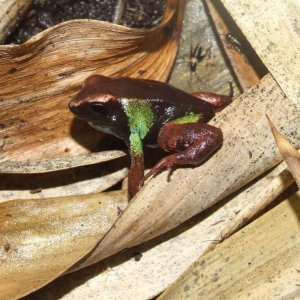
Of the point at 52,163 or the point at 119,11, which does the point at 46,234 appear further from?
the point at 119,11

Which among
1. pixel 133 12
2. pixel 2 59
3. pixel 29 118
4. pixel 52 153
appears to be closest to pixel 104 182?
pixel 52 153

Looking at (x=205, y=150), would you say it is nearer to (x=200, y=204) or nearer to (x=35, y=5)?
(x=200, y=204)

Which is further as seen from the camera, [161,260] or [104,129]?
[104,129]

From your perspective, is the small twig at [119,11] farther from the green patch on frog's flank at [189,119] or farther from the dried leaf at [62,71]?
the green patch on frog's flank at [189,119]

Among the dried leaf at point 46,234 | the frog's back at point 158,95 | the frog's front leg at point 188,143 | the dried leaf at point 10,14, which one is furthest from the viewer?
the dried leaf at point 10,14

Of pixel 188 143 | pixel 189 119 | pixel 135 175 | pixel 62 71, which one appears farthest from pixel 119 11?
pixel 135 175

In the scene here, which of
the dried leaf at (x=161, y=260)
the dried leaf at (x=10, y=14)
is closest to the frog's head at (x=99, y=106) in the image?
the dried leaf at (x=10, y=14)
